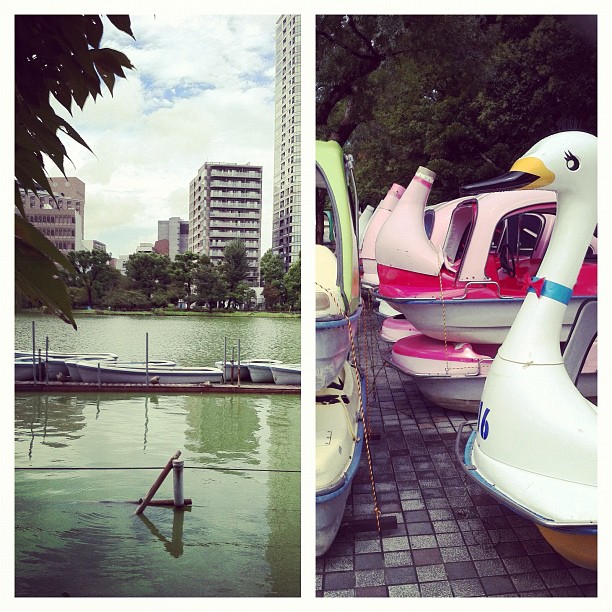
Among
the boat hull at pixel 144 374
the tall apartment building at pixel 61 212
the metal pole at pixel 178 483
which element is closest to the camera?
the tall apartment building at pixel 61 212

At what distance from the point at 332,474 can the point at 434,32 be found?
182 centimetres

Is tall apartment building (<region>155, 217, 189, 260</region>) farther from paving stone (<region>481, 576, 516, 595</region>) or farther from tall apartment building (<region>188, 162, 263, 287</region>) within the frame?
paving stone (<region>481, 576, 516, 595</region>)

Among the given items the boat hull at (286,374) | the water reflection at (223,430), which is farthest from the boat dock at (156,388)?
the water reflection at (223,430)

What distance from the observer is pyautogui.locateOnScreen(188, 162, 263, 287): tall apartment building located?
2711mm

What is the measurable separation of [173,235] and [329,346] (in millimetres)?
1054

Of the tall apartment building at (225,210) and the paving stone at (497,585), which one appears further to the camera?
the tall apartment building at (225,210)

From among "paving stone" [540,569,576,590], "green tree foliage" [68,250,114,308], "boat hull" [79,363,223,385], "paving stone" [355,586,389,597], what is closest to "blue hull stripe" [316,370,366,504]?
"paving stone" [355,586,389,597]

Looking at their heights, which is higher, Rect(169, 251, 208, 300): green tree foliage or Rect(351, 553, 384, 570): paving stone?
Rect(169, 251, 208, 300): green tree foliage

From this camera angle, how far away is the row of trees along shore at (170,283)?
2719 millimetres

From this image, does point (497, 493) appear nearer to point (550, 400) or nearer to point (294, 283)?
point (550, 400)

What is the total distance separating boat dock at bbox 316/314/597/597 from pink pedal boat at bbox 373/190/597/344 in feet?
2.41

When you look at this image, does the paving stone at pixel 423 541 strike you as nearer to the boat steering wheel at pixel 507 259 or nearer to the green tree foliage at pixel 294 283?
the green tree foliage at pixel 294 283

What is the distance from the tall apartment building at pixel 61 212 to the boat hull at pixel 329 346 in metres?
1.10

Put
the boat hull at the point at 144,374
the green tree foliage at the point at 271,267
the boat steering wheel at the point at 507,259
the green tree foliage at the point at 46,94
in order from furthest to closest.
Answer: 1. the boat hull at the point at 144,374
2. the boat steering wheel at the point at 507,259
3. the green tree foliage at the point at 271,267
4. the green tree foliage at the point at 46,94
